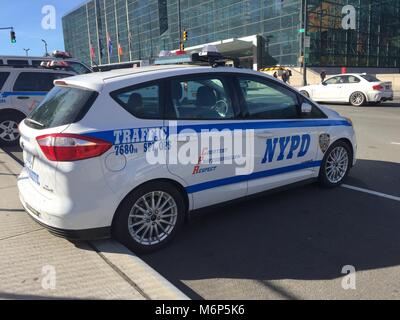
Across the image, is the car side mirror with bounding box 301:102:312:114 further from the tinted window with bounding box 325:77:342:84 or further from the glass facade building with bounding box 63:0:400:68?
the glass facade building with bounding box 63:0:400:68

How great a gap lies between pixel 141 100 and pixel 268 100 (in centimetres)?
171

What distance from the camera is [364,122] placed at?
1273cm

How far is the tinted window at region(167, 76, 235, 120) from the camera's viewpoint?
405cm

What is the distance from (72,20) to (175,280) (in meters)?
102

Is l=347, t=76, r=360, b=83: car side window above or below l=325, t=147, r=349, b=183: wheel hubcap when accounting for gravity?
above

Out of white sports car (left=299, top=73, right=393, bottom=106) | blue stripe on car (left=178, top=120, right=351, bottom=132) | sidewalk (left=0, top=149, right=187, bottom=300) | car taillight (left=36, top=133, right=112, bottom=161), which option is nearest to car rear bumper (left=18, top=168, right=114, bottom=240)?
sidewalk (left=0, top=149, right=187, bottom=300)

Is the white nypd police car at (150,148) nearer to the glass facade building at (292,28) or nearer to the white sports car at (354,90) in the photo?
the white sports car at (354,90)

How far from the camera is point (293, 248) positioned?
158 inches

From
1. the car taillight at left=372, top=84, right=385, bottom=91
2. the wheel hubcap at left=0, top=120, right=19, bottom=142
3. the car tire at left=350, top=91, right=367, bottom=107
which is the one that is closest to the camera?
the wheel hubcap at left=0, top=120, right=19, bottom=142

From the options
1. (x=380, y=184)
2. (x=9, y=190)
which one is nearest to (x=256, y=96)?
(x=380, y=184)

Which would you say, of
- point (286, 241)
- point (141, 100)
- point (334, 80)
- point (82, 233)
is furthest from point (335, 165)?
point (334, 80)

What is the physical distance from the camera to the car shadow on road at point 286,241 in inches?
143

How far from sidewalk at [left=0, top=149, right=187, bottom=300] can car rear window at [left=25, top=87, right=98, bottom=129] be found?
3.81 feet

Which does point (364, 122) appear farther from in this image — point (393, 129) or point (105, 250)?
point (105, 250)
